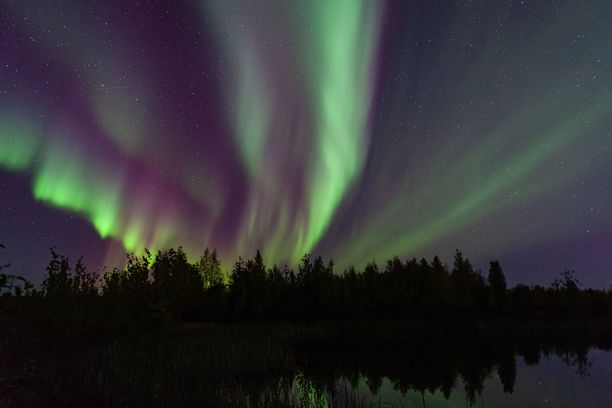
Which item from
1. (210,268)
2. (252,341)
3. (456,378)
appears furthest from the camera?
(210,268)

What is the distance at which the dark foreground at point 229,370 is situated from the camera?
1584 cm

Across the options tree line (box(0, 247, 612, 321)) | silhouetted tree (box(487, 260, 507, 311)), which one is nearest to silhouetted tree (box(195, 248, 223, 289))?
tree line (box(0, 247, 612, 321))

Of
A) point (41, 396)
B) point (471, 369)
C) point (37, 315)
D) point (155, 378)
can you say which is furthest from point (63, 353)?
point (471, 369)

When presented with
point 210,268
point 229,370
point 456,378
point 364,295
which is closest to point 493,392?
point 456,378

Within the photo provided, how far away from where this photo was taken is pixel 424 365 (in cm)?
3466

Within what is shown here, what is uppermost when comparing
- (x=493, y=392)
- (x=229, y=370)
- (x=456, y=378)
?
(x=229, y=370)

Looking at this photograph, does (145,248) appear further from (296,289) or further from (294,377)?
(296,289)

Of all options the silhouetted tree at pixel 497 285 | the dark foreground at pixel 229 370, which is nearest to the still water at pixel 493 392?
the dark foreground at pixel 229 370

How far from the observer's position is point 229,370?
24984mm

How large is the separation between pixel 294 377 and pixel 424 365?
14359 mm

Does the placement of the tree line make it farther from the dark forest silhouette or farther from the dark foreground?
the dark foreground

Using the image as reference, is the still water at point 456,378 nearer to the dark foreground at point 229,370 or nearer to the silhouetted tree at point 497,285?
the dark foreground at point 229,370

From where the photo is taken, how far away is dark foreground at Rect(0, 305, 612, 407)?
15836mm

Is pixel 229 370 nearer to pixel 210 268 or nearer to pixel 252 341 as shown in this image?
pixel 252 341
